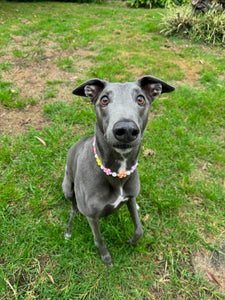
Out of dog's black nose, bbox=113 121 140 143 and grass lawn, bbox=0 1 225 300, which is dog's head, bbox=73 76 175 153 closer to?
dog's black nose, bbox=113 121 140 143

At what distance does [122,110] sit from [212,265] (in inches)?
88.8

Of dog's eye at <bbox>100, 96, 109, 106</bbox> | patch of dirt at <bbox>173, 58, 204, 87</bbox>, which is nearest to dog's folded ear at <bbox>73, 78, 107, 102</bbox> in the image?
dog's eye at <bbox>100, 96, 109, 106</bbox>

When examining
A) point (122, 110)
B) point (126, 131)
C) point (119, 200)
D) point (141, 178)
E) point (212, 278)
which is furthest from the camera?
point (141, 178)

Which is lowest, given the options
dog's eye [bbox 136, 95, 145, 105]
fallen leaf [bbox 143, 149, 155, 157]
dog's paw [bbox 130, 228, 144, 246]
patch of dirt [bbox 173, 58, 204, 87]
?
dog's paw [bbox 130, 228, 144, 246]

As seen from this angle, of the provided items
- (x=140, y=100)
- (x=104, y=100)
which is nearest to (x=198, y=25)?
(x=140, y=100)

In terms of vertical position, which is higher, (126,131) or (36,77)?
(126,131)

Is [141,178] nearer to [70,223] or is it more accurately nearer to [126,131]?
[70,223]

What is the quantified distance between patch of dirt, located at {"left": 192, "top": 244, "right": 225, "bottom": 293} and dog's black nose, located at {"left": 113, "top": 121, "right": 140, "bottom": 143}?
79.9 inches

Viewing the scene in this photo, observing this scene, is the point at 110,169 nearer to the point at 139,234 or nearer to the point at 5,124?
the point at 139,234

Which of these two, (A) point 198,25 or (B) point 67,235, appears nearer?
(B) point 67,235

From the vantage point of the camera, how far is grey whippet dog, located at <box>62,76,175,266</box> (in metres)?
1.62

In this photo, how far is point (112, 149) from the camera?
1.86 meters

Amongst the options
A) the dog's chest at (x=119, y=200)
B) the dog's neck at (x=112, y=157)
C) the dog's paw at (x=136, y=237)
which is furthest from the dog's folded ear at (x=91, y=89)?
the dog's paw at (x=136, y=237)

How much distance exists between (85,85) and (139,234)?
1.77m
